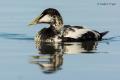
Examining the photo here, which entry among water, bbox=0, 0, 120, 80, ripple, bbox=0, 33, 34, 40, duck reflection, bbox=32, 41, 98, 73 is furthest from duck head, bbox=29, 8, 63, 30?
duck reflection, bbox=32, 41, 98, 73

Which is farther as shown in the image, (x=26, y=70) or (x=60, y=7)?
(x=60, y=7)

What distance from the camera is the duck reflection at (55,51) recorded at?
12423mm

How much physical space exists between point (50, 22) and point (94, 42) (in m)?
1.43

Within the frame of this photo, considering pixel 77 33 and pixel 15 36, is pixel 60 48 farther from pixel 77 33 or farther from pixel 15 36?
pixel 15 36

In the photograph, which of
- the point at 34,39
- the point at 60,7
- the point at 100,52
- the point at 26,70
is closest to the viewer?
the point at 26,70

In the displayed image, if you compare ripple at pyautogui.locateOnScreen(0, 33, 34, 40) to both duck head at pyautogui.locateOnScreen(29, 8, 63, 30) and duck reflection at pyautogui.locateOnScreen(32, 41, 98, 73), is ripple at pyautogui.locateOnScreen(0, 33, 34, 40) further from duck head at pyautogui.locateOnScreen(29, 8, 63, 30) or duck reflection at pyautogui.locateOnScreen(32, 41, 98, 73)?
duck head at pyautogui.locateOnScreen(29, 8, 63, 30)

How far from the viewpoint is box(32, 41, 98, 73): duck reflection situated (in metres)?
12.4

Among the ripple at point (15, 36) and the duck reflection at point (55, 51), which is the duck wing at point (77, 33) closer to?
the duck reflection at point (55, 51)

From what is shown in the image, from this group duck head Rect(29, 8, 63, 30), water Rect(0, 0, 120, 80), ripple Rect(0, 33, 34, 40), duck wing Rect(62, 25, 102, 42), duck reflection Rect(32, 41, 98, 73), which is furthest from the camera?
duck head Rect(29, 8, 63, 30)

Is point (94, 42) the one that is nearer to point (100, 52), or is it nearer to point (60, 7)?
point (100, 52)

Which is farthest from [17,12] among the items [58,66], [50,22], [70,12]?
[58,66]

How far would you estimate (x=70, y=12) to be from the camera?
20.2 meters

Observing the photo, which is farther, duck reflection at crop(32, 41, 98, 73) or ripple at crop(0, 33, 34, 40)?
ripple at crop(0, 33, 34, 40)

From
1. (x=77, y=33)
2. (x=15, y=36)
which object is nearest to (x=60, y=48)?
(x=77, y=33)
